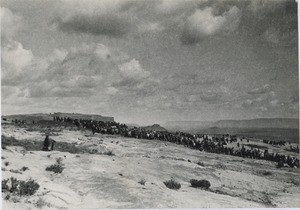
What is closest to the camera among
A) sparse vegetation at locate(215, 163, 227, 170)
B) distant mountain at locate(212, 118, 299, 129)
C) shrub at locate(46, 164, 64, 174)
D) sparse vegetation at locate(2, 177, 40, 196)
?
sparse vegetation at locate(2, 177, 40, 196)

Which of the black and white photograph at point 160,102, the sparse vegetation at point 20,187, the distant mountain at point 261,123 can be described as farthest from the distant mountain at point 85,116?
the distant mountain at point 261,123

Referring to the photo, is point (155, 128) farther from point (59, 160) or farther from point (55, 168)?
point (55, 168)

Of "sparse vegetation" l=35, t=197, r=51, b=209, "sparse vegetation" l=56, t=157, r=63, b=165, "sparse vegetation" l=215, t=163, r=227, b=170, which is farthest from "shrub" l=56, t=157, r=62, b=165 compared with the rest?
"sparse vegetation" l=215, t=163, r=227, b=170

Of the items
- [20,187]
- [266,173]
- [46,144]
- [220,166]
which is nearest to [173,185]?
[220,166]

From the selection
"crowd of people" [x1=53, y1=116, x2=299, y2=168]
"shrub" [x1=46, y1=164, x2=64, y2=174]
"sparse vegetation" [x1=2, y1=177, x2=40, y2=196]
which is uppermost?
"crowd of people" [x1=53, y1=116, x2=299, y2=168]

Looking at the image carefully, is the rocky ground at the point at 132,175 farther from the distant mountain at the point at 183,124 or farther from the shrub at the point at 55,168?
the distant mountain at the point at 183,124

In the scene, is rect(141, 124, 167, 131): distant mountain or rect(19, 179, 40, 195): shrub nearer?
rect(19, 179, 40, 195): shrub

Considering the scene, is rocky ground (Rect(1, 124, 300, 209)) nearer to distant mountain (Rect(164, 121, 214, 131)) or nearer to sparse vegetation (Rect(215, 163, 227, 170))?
sparse vegetation (Rect(215, 163, 227, 170))
